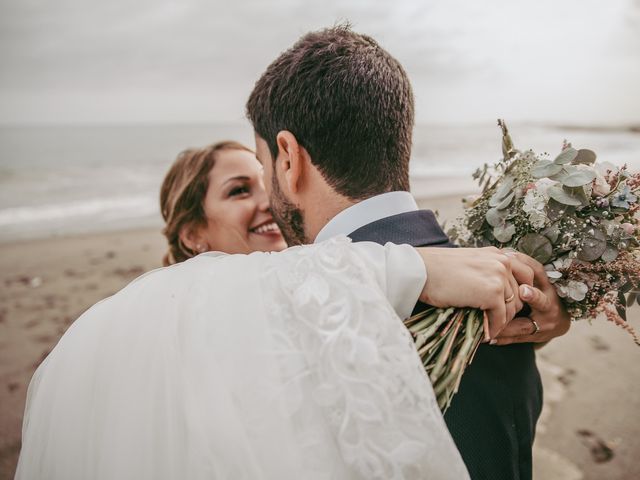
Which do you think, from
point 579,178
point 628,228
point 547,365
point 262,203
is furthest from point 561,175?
point 547,365

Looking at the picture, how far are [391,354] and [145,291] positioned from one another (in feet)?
2.57

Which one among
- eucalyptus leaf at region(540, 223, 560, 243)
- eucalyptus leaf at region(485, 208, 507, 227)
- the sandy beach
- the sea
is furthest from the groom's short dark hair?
the sea

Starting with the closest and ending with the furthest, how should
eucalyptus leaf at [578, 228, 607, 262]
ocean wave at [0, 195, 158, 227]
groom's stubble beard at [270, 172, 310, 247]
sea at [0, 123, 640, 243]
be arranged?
eucalyptus leaf at [578, 228, 607, 262] < groom's stubble beard at [270, 172, 310, 247] < sea at [0, 123, 640, 243] < ocean wave at [0, 195, 158, 227]

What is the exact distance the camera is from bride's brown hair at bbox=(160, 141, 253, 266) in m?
3.80

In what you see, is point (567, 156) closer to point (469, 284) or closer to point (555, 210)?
point (555, 210)

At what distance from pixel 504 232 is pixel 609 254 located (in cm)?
40

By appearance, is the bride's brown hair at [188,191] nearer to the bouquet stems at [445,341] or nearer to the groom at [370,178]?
the groom at [370,178]

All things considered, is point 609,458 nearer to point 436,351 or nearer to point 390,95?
point 436,351

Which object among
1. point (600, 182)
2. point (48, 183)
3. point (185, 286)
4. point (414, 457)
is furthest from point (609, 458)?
point (48, 183)

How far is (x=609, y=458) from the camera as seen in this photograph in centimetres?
372

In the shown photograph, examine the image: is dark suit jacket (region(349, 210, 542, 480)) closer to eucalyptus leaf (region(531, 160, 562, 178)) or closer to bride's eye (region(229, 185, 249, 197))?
eucalyptus leaf (region(531, 160, 562, 178))

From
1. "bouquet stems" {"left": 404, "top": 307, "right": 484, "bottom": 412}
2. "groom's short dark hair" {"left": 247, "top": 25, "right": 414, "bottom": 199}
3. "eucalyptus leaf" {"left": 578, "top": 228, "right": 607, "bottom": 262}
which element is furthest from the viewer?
"groom's short dark hair" {"left": 247, "top": 25, "right": 414, "bottom": 199}

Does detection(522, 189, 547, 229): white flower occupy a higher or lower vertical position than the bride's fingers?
higher

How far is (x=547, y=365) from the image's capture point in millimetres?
5133
